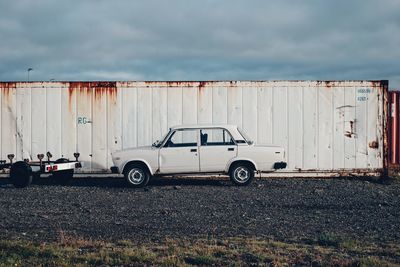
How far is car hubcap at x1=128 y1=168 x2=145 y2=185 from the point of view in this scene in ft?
44.4

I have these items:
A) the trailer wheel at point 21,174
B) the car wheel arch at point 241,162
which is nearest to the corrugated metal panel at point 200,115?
the trailer wheel at point 21,174

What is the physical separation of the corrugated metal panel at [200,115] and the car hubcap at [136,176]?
1.53 meters

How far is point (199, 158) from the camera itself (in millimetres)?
13531

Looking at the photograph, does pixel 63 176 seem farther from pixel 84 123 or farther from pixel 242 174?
pixel 242 174

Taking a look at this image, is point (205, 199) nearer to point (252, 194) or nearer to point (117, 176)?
point (252, 194)

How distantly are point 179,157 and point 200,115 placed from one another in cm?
191

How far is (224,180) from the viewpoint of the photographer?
14922mm

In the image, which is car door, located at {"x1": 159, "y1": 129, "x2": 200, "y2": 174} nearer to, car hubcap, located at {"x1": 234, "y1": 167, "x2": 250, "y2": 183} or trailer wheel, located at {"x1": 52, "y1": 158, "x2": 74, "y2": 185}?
car hubcap, located at {"x1": 234, "y1": 167, "x2": 250, "y2": 183}

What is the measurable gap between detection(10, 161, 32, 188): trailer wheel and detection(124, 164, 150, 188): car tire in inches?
91.7

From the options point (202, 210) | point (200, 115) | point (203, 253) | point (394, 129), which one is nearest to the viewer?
point (203, 253)

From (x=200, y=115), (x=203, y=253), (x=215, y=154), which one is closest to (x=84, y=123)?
(x=200, y=115)

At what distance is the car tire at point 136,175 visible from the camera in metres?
13.5

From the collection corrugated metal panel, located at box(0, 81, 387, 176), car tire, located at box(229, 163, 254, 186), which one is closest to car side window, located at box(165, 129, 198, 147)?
car tire, located at box(229, 163, 254, 186)

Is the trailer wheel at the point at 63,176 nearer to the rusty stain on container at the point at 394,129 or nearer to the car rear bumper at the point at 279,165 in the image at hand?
the car rear bumper at the point at 279,165
